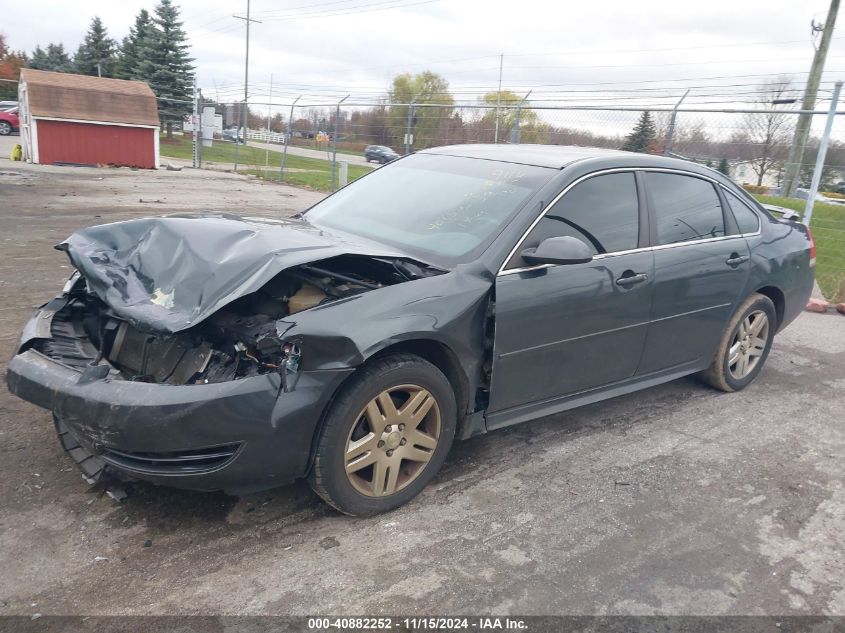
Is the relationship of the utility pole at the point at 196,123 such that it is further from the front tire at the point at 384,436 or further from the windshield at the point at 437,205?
the front tire at the point at 384,436

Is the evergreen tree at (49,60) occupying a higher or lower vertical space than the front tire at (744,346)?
higher

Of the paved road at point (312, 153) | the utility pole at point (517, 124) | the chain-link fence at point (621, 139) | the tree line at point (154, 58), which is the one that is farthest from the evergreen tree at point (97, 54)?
the utility pole at point (517, 124)

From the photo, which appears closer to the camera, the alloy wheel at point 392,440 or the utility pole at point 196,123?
the alloy wheel at point 392,440

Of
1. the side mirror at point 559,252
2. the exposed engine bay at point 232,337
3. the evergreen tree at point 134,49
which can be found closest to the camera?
the exposed engine bay at point 232,337

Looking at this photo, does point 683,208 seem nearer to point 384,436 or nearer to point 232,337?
point 384,436

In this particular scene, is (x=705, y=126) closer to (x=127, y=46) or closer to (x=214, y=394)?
(x=214, y=394)

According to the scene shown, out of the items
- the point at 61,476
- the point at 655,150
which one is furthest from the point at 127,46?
the point at 61,476

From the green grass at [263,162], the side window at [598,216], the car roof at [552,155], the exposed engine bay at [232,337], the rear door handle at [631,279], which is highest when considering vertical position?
the car roof at [552,155]

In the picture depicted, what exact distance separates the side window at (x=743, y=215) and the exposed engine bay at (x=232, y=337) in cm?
266

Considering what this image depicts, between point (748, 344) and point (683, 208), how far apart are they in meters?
1.36

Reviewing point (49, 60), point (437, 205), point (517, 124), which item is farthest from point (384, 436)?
point (49, 60)

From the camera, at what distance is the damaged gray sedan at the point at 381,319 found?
283 centimetres

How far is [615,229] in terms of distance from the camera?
4.03m

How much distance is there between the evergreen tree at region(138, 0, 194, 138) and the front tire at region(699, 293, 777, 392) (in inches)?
1555
